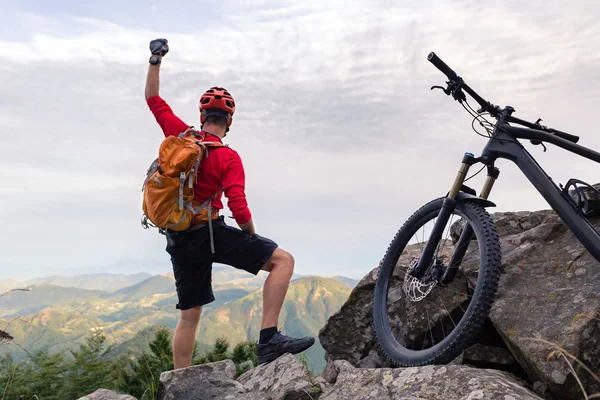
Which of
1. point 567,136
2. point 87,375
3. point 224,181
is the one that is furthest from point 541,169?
point 87,375

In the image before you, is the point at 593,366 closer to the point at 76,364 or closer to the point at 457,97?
the point at 457,97

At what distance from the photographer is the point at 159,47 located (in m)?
6.87

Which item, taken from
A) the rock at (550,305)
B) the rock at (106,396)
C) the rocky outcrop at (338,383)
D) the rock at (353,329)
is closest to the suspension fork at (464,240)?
the rock at (550,305)

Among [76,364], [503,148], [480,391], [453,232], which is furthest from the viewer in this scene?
[76,364]

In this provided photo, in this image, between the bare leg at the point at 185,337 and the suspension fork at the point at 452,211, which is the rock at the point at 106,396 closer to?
the bare leg at the point at 185,337

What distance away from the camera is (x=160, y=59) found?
6.91m

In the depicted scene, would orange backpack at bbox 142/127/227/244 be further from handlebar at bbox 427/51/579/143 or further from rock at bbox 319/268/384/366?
handlebar at bbox 427/51/579/143

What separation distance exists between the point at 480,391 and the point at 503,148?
2.71 metres

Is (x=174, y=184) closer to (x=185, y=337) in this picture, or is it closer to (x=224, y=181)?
(x=224, y=181)

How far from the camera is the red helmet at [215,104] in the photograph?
21.3 ft

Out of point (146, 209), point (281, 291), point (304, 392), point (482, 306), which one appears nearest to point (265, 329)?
point (281, 291)

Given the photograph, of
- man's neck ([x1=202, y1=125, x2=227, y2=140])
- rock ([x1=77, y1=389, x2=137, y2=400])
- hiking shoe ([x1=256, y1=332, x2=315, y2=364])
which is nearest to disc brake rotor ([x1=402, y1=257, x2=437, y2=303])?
hiking shoe ([x1=256, y1=332, x2=315, y2=364])

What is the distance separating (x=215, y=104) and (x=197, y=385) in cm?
338

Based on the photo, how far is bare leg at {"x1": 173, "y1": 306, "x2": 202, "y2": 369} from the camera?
6.73m
